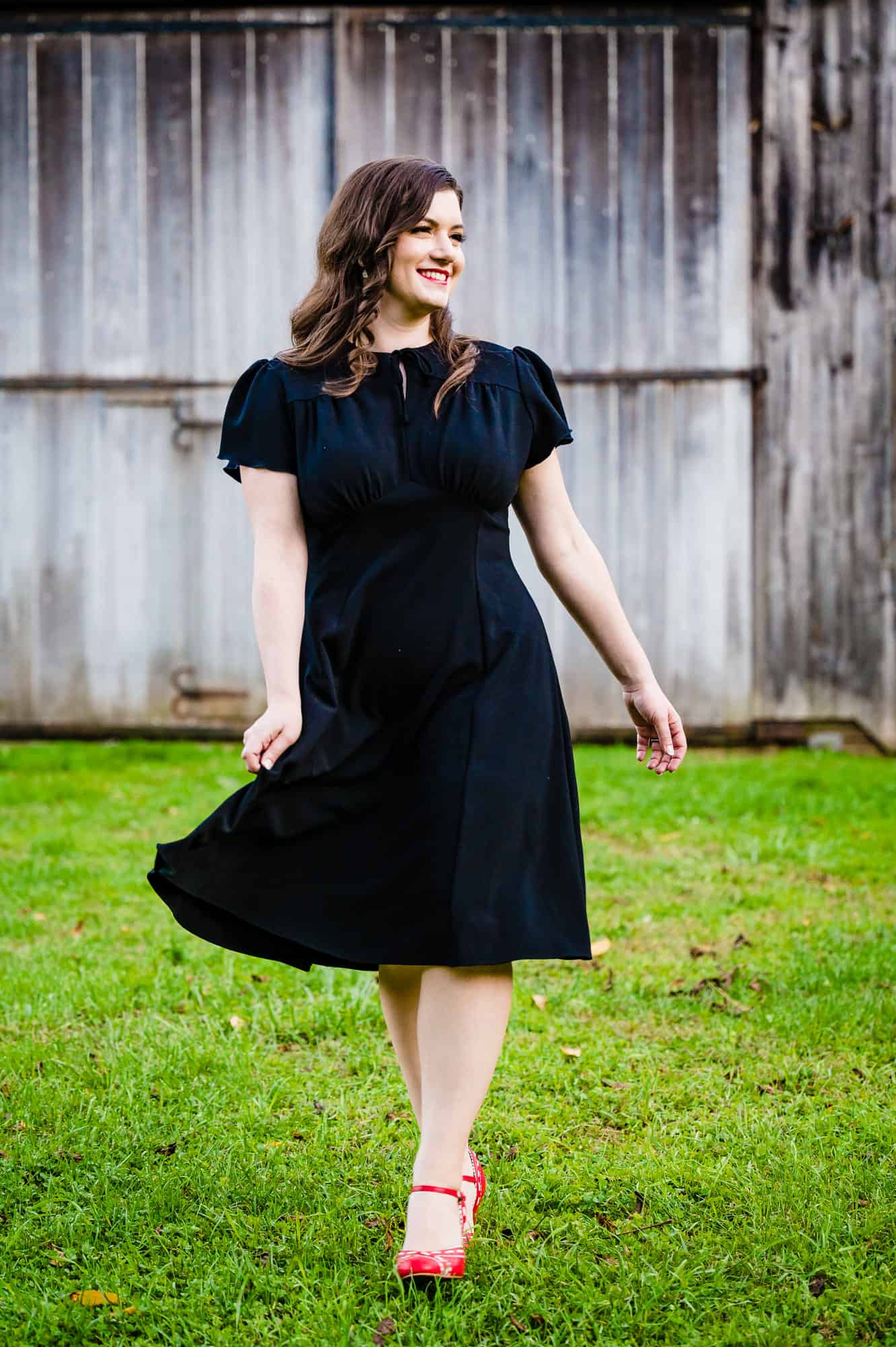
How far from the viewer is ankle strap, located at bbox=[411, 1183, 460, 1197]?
208cm

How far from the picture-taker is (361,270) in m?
2.28

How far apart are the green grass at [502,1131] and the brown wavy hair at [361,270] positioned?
1.38m

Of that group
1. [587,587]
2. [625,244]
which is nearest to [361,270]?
[587,587]

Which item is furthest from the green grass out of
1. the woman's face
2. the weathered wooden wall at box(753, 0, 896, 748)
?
the weathered wooden wall at box(753, 0, 896, 748)

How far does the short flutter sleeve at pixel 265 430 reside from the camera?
2.21 m

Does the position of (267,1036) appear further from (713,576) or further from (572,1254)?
(713,576)

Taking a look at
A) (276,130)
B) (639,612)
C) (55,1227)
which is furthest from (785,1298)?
(276,130)

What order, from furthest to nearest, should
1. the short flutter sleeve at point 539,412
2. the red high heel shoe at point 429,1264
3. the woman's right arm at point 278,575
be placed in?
the short flutter sleeve at point 539,412
the woman's right arm at point 278,575
the red high heel shoe at point 429,1264

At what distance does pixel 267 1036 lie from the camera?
328 centimetres

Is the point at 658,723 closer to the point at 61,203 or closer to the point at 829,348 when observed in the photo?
the point at 829,348

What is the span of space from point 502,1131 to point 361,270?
65.5 inches

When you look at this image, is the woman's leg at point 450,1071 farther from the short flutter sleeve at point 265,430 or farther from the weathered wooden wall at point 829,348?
the weathered wooden wall at point 829,348

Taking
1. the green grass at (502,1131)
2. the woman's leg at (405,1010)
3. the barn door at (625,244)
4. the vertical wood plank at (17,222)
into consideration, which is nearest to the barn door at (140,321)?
the vertical wood plank at (17,222)

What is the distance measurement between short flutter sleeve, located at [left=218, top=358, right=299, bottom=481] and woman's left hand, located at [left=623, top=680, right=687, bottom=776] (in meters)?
0.70
